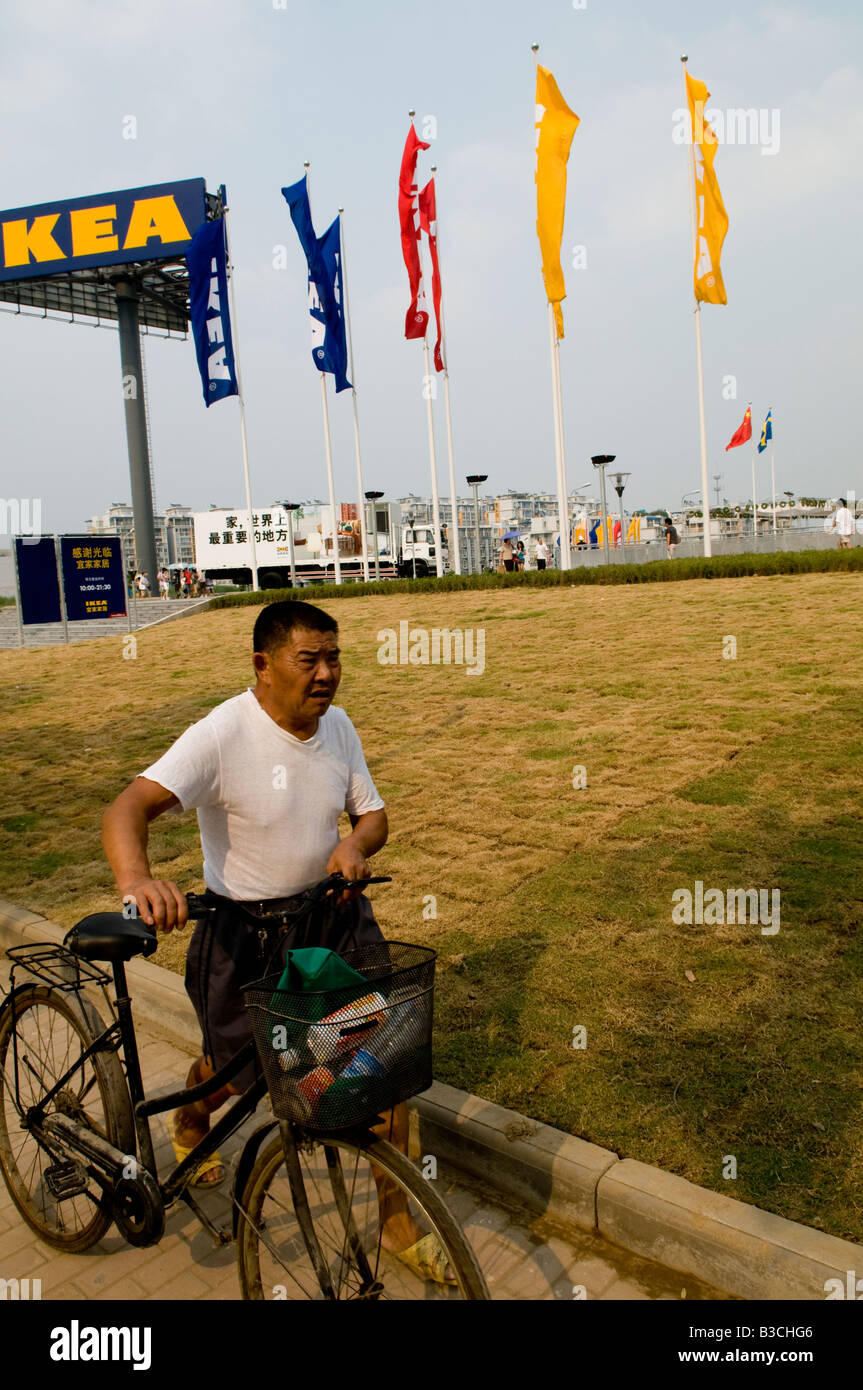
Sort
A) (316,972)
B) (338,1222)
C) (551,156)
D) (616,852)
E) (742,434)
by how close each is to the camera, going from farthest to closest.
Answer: (742,434)
(551,156)
(616,852)
(338,1222)
(316,972)

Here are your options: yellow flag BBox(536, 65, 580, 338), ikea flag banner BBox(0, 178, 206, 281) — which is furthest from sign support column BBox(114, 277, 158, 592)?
yellow flag BBox(536, 65, 580, 338)

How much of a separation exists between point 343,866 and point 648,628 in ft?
36.9

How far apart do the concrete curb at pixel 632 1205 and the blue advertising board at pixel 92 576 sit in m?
18.3

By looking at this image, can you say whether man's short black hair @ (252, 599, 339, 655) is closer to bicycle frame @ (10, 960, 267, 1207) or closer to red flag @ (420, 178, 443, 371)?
bicycle frame @ (10, 960, 267, 1207)

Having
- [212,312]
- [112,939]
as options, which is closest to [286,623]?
[112,939]

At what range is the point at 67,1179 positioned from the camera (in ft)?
9.59

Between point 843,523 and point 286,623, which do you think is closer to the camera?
point 286,623

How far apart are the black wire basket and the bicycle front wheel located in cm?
16

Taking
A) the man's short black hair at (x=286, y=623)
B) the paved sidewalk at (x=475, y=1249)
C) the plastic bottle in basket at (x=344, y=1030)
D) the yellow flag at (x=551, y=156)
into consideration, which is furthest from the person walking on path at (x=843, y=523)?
the plastic bottle in basket at (x=344, y=1030)

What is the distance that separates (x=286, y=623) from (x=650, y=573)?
646 inches

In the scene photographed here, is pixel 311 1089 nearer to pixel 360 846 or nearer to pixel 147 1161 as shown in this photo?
pixel 360 846
